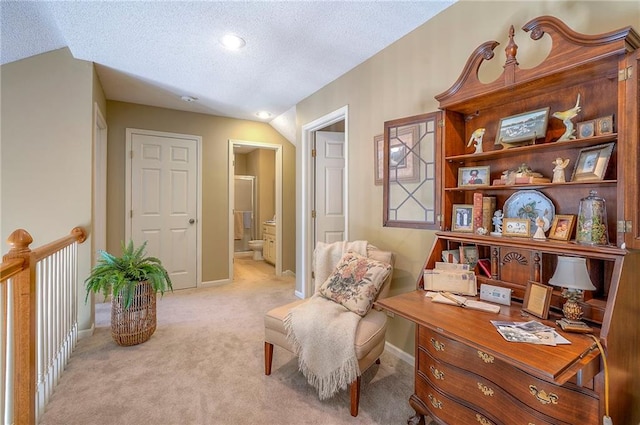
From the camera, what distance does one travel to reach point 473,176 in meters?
1.67

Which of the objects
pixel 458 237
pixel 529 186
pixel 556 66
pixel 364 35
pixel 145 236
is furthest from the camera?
pixel 145 236

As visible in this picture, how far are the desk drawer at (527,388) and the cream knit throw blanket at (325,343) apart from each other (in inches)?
19.4

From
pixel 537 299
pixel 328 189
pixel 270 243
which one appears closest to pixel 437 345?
pixel 537 299

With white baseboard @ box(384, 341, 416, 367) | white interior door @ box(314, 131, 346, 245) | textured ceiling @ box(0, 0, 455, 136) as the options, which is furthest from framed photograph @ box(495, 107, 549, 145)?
white interior door @ box(314, 131, 346, 245)

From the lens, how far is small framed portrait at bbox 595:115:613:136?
1.19 m

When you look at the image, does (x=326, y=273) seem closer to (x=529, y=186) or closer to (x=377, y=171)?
(x=377, y=171)

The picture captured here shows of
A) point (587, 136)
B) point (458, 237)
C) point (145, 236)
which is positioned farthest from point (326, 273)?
point (145, 236)

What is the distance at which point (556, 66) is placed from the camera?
123 centimetres

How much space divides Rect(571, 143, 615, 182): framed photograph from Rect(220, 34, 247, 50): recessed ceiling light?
7.52 feet

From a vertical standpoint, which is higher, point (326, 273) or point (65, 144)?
point (65, 144)

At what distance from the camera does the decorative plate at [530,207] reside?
4.68 ft

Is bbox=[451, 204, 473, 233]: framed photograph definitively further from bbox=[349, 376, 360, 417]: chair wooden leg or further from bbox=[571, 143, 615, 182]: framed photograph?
bbox=[349, 376, 360, 417]: chair wooden leg

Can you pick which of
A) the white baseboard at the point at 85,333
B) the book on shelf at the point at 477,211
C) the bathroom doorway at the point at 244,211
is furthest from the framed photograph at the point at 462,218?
the bathroom doorway at the point at 244,211

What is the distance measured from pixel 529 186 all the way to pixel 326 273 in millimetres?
1514
